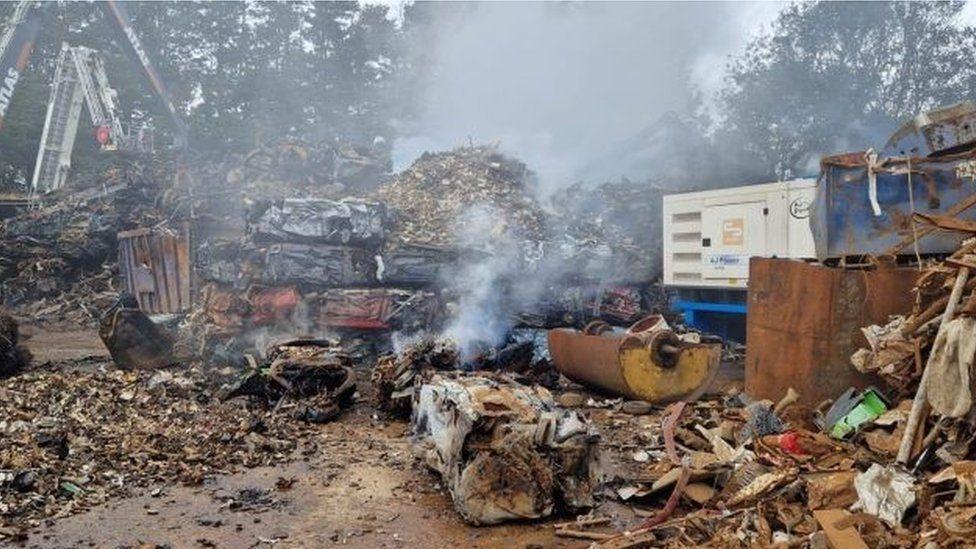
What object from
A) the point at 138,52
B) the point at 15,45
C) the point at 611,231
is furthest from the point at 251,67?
the point at 611,231

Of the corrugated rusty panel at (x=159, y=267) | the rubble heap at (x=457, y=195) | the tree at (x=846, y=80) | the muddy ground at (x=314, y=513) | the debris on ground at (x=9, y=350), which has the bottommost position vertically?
the muddy ground at (x=314, y=513)

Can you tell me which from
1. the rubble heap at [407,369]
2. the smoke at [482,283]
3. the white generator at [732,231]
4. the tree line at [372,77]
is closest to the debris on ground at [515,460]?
the rubble heap at [407,369]

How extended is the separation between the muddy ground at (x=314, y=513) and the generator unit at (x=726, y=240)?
516cm

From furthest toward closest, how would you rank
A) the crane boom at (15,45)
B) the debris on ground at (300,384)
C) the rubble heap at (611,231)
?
the crane boom at (15,45) < the rubble heap at (611,231) < the debris on ground at (300,384)

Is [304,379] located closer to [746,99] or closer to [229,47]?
[746,99]

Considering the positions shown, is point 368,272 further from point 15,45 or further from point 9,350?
point 15,45

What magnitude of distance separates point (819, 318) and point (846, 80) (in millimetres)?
16475

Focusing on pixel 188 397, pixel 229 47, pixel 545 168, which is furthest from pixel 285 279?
pixel 229 47

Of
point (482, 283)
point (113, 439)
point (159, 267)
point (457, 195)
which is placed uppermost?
point (457, 195)

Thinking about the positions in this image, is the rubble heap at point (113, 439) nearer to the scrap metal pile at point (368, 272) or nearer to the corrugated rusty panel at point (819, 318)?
the scrap metal pile at point (368, 272)

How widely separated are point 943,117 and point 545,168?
15027 mm

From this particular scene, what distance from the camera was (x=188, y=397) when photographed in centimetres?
767

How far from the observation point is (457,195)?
631 inches

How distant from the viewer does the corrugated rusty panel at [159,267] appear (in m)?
14.3
